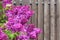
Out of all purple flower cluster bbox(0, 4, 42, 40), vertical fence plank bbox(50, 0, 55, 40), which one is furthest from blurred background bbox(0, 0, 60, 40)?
purple flower cluster bbox(0, 4, 42, 40)

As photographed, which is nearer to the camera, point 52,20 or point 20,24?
point 20,24

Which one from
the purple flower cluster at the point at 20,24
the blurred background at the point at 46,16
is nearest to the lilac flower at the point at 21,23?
the purple flower cluster at the point at 20,24

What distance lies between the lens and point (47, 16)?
4.54 meters

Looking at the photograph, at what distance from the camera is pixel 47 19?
179 inches

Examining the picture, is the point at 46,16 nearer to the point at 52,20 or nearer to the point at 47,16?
the point at 47,16

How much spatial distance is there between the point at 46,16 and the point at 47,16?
2 centimetres

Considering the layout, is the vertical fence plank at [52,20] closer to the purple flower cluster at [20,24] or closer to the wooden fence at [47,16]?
the wooden fence at [47,16]

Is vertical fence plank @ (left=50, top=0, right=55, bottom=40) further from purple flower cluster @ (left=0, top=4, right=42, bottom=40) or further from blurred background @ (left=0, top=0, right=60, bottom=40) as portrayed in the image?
purple flower cluster @ (left=0, top=4, right=42, bottom=40)

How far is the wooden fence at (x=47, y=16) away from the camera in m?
4.51

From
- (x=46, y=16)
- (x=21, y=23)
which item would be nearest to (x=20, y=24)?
(x=21, y=23)

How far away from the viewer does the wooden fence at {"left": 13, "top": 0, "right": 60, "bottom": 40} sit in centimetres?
451

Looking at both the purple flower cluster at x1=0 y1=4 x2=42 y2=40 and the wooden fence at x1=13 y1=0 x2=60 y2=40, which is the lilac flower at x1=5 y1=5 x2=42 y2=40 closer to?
the purple flower cluster at x1=0 y1=4 x2=42 y2=40

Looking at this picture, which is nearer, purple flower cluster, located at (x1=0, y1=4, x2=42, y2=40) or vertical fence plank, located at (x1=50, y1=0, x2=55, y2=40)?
purple flower cluster, located at (x1=0, y1=4, x2=42, y2=40)

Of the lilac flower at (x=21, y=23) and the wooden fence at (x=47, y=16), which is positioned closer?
the lilac flower at (x=21, y=23)
